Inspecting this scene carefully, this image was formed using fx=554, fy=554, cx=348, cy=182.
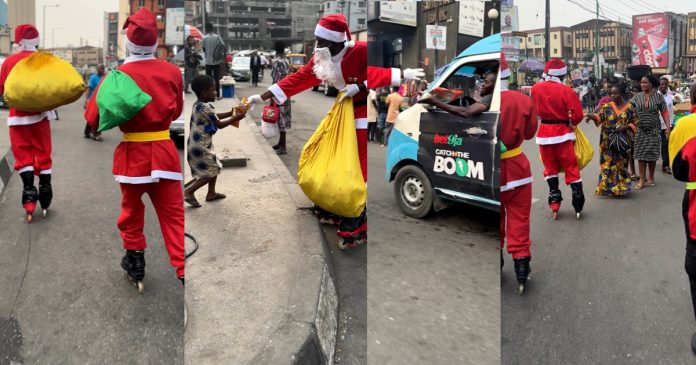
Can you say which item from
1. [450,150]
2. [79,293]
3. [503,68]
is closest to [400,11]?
[503,68]

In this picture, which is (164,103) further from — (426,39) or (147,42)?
(426,39)

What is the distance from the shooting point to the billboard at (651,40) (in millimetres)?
4791

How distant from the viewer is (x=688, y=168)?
2615 mm

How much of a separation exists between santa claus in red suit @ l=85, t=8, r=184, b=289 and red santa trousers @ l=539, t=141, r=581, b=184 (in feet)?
8.63

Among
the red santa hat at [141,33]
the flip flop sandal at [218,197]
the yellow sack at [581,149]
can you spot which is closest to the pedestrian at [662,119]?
the yellow sack at [581,149]

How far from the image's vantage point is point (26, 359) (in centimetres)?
234

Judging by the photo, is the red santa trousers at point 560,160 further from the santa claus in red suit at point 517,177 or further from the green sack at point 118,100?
the green sack at point 118,100

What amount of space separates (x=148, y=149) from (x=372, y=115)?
107cm

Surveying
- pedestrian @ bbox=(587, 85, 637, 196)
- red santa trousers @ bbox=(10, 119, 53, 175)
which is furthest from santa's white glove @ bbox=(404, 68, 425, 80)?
pedestrian @ bbox=(587, 85, 637, 196)

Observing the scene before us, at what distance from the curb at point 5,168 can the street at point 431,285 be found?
11.3ft

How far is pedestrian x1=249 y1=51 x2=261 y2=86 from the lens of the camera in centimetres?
289

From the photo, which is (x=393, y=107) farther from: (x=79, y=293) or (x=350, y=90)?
(x=79, y=293)

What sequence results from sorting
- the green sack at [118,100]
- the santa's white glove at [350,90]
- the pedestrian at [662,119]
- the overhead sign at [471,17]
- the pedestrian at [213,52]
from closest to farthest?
1. the overhead sign at [471,17]
2. the green sack at [118,100]
3. the pedestrian at [213,52]
4. the santa's white glove at [350,90]
5. the pedestrian at [662,119]

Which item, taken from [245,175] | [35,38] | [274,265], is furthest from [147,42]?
[245,175]
